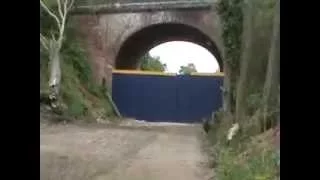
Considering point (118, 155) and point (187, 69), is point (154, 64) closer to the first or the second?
point (187, 69)

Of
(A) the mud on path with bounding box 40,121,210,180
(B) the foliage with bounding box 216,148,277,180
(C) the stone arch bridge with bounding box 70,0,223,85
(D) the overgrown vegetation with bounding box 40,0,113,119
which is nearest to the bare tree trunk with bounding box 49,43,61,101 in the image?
(D) the overgrown vegetation with bounding box 40,0,113,119

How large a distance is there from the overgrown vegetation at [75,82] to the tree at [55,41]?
0.19 metres

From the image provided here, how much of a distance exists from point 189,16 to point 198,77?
257cm

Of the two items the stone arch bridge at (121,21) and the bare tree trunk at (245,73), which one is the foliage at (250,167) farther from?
the stone arch bridge at (121,21)

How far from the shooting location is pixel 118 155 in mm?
10055

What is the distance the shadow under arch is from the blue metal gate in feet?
3.43

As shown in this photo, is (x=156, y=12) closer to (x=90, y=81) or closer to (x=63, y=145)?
(x=90, y=81)

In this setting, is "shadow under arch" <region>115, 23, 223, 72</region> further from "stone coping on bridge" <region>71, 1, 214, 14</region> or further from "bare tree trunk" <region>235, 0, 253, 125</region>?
"bare tree trunk" <region>235, 0, 253, 125</region>

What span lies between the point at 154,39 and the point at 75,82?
21.4 feet

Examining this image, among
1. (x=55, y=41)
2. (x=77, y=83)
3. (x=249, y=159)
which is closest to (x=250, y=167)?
(x=249, y=159)

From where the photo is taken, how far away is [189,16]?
22.9 metres

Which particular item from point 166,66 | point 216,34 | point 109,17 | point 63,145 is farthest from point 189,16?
point 166,66

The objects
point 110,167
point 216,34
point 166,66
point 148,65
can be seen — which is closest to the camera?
point 110,167

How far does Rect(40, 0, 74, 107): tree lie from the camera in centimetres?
1808
